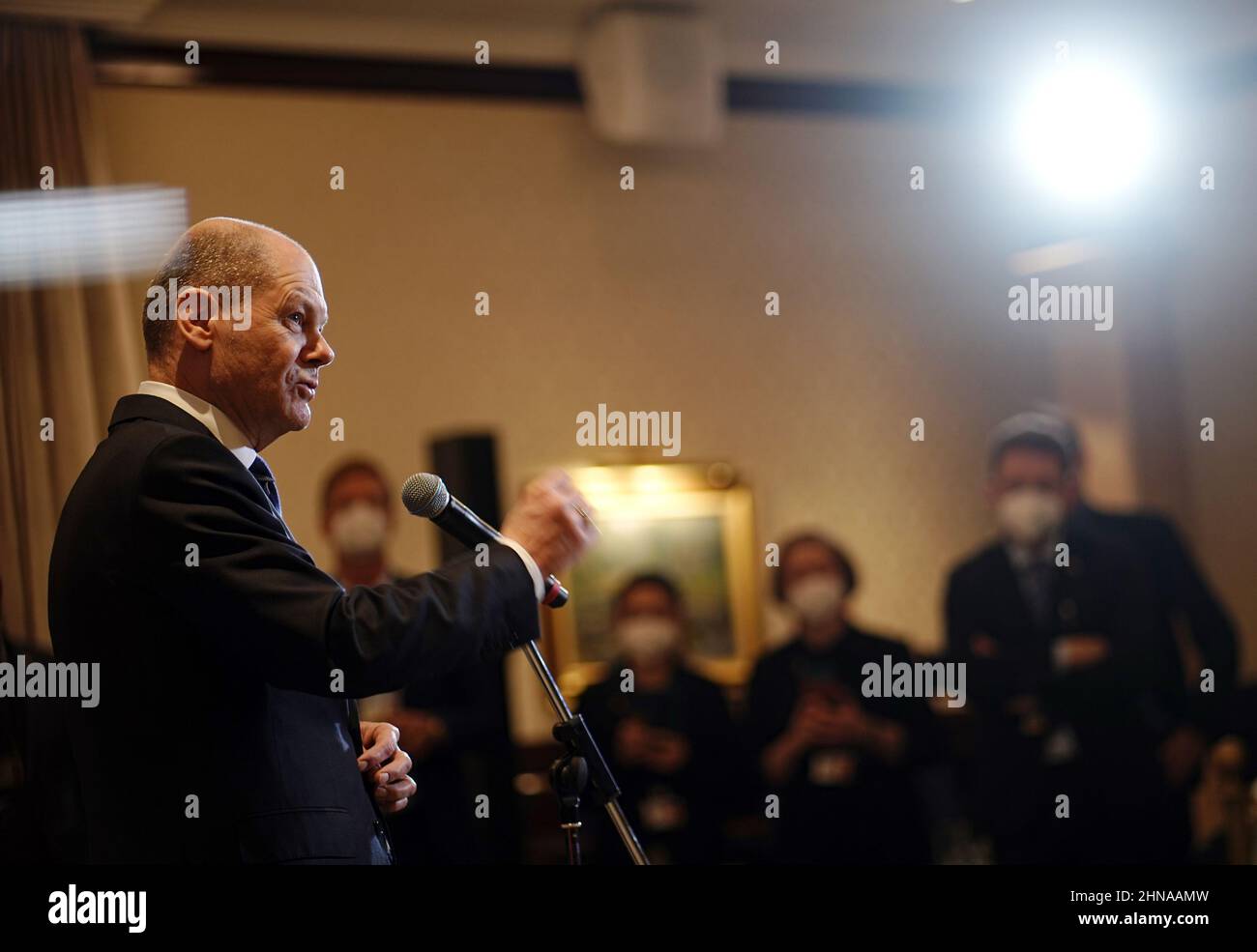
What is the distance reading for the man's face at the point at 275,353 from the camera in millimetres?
1474

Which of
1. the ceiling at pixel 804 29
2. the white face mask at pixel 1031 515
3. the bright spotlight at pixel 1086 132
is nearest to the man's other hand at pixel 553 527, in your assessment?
the white face mask at pixel 1031 515

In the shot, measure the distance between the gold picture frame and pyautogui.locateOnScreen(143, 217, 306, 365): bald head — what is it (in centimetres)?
239

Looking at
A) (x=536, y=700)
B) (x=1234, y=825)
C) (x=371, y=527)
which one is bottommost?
(x=1234, y=825)

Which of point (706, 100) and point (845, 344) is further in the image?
point (845, 344)

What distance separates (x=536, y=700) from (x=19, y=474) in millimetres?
1528

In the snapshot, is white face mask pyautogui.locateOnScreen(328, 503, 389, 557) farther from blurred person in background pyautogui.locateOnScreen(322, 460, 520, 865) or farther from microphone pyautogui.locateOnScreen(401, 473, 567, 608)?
microphone pyautogui.locateOnScreen(401, 473, 567, 608)

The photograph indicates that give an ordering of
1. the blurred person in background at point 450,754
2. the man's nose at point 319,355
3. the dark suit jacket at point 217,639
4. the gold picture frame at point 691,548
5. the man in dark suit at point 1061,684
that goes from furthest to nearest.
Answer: the gold picture frame at point 691,548
the man in dark suit at point 1061,684
the blurred person in background at point 450,754
the man's nose at point 319,355
the dark suit jacket at point 217,639

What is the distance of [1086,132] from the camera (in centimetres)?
428

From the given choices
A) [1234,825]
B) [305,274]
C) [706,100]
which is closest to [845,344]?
[706,100]

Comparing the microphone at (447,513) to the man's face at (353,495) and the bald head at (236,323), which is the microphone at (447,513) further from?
the man's face at (353,495)

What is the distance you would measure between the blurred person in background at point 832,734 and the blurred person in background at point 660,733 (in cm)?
13

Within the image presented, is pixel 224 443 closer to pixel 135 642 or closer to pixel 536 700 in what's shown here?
pixel 135 642

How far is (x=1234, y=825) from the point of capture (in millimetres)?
3328

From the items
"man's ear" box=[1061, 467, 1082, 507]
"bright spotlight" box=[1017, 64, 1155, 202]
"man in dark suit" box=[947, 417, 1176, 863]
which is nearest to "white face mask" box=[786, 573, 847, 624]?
"man in dark suit" box=[947, 417, 1176, 863]
